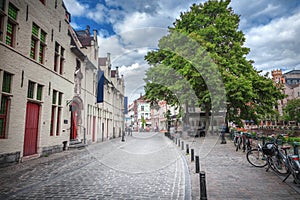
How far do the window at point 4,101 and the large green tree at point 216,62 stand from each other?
13488 millimetres

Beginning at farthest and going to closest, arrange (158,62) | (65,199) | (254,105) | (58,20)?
(158,62)
(254,105)
(58,20)
(65,199)

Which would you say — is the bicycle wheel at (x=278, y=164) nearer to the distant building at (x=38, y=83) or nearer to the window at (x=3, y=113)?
the distant building at (x=38, y=83)

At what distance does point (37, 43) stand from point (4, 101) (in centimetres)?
370

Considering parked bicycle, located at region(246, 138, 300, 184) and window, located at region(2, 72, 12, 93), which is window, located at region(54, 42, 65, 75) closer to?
window, located at region(2, 72, 12, 93)

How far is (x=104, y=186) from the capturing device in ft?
19.2

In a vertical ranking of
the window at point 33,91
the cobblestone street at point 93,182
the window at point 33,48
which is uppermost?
the window at point 33,48

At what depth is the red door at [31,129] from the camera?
408 inches

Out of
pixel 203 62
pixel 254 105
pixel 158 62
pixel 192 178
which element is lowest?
pixel 192 178

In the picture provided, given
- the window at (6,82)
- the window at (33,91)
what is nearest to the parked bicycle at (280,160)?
the window at (6,82)

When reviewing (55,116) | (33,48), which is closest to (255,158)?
(55,116)

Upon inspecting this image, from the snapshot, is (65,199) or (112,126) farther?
Answer: (112,126)

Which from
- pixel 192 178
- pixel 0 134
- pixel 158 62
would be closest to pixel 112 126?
pixel 158 62

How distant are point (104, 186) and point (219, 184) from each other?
3.04 metres

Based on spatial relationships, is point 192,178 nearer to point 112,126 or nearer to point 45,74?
point 45,74
